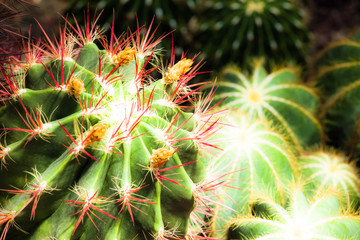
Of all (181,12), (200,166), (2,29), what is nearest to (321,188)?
(200,166)

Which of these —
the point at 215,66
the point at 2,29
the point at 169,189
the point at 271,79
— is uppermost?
the point at 215,66

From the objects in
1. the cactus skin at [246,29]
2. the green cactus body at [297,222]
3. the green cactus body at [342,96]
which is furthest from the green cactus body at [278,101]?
the green cactus body at [297,222]

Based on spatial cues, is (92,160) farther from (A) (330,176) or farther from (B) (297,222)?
(A) (330,176)

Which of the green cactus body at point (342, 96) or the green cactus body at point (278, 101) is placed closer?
the green cactus body at point (278, 101)

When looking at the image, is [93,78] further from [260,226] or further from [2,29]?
[260,226]

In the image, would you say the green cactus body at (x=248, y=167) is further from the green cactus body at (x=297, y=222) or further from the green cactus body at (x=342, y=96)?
the green cactus body at (x=342, y=96)

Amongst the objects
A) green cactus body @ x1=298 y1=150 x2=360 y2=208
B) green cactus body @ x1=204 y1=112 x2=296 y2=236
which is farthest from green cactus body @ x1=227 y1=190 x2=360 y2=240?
green cactus body @ x1=298 y1=150 x2=360 y2=208

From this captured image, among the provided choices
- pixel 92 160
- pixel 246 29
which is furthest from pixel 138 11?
pixel 92 160
